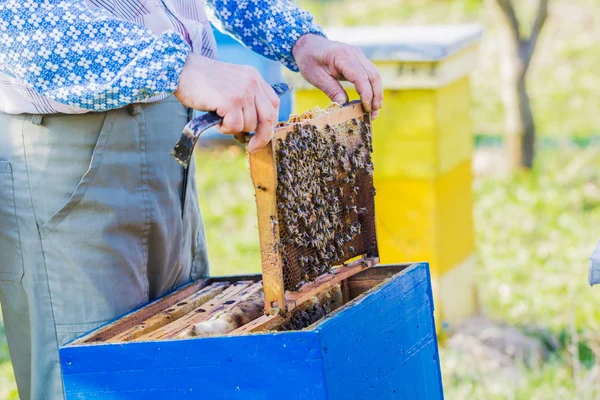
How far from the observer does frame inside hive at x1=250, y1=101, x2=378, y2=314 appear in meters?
1.56

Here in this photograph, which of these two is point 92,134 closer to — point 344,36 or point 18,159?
point 18,159

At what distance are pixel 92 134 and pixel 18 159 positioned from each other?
16 cm

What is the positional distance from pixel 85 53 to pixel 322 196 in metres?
0.54

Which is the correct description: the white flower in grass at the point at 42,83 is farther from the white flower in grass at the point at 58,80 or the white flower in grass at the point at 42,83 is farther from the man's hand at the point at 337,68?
the man's hand at the point at 337,68

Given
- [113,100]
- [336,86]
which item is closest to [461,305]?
[336,86]

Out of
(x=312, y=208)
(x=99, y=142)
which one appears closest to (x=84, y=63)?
(x=99, y=142)

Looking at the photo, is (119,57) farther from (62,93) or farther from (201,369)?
(201,369)

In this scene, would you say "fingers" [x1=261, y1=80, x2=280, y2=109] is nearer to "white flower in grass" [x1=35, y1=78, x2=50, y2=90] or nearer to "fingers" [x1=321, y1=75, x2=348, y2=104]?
"white flower in grass" [x1=35, y1=78, x2=50, y2=90]

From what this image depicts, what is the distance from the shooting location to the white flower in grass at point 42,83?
1.50 m

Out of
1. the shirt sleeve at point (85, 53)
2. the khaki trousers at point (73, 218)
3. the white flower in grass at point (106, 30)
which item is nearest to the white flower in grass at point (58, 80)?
the shirt sleeve at point (85, 53)

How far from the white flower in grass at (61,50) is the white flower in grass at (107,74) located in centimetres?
7

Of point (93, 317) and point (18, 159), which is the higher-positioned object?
point (18, 159)

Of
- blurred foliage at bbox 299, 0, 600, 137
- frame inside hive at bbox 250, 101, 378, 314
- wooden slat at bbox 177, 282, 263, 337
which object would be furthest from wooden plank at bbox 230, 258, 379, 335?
blurred foliage at bbox 299, 0, 600, 137

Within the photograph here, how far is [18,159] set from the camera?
5.68ft
